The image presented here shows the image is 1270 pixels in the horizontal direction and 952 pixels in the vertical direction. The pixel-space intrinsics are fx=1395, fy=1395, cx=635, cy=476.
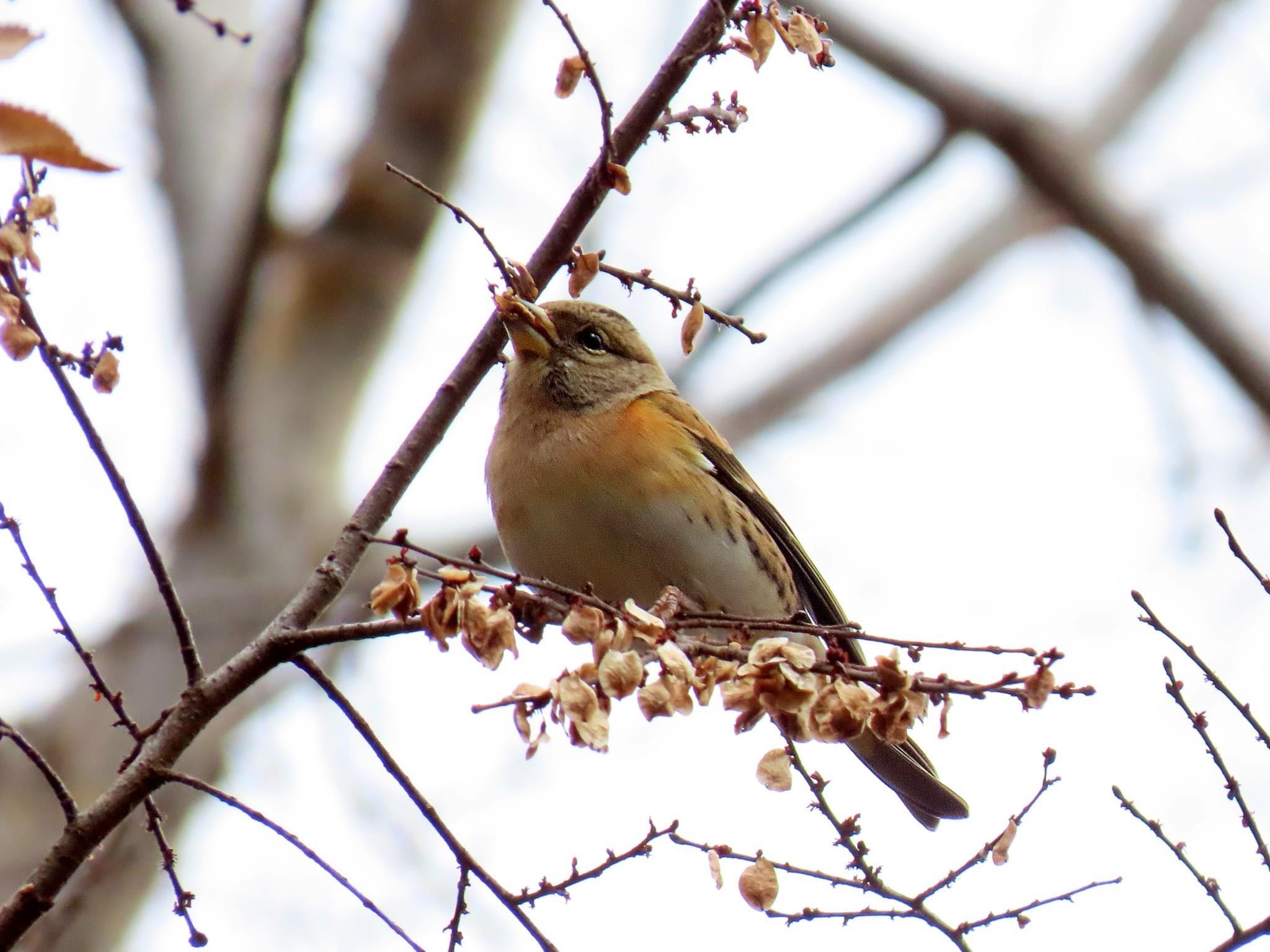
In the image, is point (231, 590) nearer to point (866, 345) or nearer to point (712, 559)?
point (712, 559)

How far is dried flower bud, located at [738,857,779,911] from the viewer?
8.91 ft

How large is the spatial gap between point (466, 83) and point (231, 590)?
381 centimetres

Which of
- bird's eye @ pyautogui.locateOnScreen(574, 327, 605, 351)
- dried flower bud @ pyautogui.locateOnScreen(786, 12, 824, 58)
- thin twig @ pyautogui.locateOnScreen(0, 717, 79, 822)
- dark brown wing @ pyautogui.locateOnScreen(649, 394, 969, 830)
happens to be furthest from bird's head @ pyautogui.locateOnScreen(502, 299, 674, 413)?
thin twig @ pyautogui.locateOnScreen(0, 717, 79, 822)

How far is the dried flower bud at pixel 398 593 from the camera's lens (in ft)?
8.05

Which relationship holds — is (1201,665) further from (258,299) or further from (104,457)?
(258,299)

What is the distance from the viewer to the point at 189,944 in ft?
8.64

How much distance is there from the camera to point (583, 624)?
2424 millimetres

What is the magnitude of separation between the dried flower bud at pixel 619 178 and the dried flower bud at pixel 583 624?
0.82 metres

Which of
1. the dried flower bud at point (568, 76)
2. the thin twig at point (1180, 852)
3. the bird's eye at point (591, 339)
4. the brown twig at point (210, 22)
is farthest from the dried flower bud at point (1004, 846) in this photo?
the bird's eye at point (591, 339)

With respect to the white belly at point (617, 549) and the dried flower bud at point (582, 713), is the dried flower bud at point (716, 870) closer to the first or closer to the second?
the dried flower bud at point (582, 713)

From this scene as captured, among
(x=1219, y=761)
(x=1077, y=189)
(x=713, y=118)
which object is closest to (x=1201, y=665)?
(x=1219, y=761)

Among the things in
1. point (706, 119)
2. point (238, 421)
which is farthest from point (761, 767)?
point (238, 421)

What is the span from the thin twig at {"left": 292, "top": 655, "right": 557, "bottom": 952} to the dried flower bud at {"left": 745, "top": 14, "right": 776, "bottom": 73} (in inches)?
54.1

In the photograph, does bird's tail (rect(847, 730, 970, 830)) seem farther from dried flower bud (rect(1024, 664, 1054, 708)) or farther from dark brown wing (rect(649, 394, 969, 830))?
dried flower bud (rect(1024, 664, 1054, 708))
